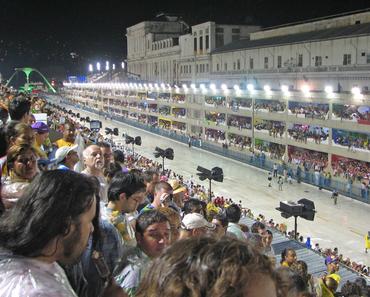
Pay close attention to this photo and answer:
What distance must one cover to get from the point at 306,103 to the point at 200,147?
57.9 ft

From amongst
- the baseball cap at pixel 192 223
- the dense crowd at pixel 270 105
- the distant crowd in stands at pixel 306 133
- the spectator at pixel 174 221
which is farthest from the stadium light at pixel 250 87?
the spectator at pixel 174 221

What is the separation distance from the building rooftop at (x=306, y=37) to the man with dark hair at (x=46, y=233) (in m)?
40.0

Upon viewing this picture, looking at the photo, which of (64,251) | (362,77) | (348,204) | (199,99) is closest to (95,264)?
(64,251)

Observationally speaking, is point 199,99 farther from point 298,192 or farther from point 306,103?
point 298,192

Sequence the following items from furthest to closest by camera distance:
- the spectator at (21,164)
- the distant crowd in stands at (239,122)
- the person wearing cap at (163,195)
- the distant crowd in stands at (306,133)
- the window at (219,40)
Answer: the window at (219,40) → the distant crowd in stands at (239,122) → the distant crowd in stands at (306,133) → the person wearing cap at (163,195) → the spectator at (21,164)

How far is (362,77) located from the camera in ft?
126

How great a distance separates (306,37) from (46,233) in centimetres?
4909

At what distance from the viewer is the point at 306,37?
48.6 metres

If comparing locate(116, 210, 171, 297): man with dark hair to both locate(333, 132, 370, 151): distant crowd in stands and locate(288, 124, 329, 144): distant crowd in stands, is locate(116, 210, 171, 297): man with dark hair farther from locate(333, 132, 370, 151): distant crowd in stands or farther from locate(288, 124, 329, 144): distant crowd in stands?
locate(288, 124, 329, 144): distant crowd in stands

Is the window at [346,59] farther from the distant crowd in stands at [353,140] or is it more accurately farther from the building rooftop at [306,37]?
the distant crowd in stands at [353,140]

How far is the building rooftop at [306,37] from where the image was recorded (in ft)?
136

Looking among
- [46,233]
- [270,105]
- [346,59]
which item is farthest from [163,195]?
[270,105]

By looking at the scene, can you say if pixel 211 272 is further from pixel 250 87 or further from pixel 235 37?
pixel 235 37

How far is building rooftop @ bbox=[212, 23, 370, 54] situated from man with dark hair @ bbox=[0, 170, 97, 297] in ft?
131
